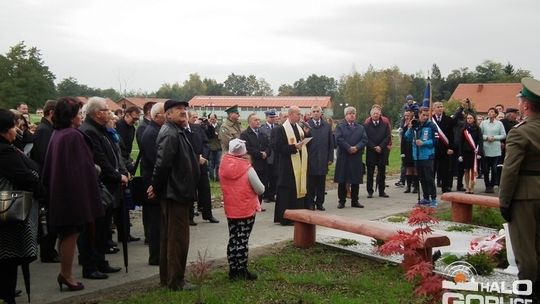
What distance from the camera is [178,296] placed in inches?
213

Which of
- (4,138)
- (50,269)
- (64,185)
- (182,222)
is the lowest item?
(50,269)

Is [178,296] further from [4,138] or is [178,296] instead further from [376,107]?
[376,107]

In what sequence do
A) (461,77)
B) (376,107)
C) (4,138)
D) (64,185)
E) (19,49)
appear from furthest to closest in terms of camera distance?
(461,77) → (19,49) → (376,107) → (64,185) → (4,138)

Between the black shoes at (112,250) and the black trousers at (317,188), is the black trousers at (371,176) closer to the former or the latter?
the black trousers at (317,188)

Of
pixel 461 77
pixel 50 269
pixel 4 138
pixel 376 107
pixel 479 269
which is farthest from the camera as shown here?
pixel 461 77

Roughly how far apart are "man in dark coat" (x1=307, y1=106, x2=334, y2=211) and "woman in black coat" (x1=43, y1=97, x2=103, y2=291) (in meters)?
5.69

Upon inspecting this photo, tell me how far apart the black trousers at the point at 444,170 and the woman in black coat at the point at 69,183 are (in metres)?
9.55

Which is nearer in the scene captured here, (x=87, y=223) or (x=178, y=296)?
(x=178, y=296)

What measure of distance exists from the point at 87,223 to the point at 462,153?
32.8ft

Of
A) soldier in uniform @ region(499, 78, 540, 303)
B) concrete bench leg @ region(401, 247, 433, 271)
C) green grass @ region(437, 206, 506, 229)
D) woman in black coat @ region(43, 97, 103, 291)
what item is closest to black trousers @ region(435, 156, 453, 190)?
green grass @ region(437, 206, 506, 229)

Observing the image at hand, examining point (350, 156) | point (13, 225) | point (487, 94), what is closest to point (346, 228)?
point (13, 225)

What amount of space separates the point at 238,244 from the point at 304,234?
1.82m

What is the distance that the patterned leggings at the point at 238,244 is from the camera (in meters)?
6.12

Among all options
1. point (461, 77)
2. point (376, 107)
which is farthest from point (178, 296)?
point (461, 77)
